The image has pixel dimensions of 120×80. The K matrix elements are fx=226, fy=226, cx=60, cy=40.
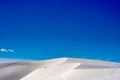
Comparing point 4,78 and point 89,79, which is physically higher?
point 4,78

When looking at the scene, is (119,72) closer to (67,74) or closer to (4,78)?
(67,74)

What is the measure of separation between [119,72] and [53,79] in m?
4.80

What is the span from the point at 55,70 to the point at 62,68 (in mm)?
760

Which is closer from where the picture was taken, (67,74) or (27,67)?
(67,74)

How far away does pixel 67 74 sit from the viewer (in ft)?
56.8

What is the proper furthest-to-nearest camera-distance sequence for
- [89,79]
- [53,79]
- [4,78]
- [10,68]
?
[10,68] < [4,78] < [53,79] < [89,79]

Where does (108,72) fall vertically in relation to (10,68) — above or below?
below

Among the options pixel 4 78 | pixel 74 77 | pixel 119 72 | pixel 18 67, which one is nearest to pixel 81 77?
pixel 74 77

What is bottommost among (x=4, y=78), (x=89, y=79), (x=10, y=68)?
(x=89, y=79)

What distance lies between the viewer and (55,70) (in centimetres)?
1919

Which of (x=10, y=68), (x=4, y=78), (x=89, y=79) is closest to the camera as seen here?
(x=89, y=79)

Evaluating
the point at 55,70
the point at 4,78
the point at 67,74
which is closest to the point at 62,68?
the point at 55,70

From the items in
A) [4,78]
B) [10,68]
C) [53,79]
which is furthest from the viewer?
[10,68]

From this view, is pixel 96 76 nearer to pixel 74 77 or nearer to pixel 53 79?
pixel 74 77
